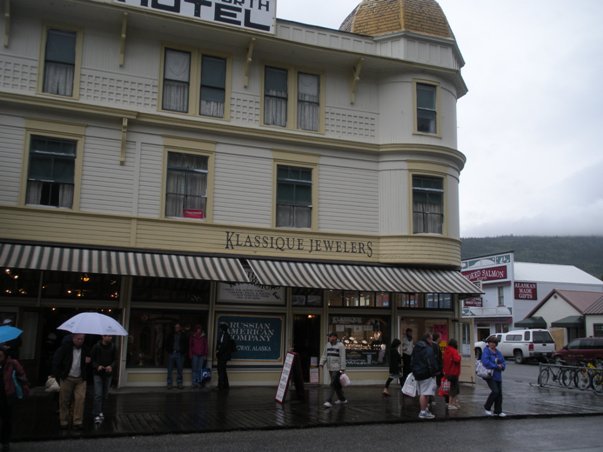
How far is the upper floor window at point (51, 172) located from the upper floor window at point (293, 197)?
593 centimetres

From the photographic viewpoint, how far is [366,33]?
826 inches

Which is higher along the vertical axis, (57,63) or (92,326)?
(57,63)

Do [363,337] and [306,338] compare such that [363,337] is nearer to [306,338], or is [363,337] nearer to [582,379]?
[306,338]

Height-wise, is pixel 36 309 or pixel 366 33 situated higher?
pixel 366 33

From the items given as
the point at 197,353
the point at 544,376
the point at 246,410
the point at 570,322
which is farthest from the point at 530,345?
the point at 246,410

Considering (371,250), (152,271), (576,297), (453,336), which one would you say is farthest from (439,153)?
(576,297)

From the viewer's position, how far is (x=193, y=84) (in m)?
18.1

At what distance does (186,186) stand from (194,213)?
0.83 metres

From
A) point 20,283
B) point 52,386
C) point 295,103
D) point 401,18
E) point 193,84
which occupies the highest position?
point 401,18

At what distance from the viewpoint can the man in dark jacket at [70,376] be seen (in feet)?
34.9

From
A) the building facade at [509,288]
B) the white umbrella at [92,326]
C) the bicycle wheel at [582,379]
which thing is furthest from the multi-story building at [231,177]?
the building facade at [509,288]

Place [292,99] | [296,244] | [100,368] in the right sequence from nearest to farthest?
[100,368]
[296,244]
[292,99]

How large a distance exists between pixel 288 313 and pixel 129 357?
15.3ft

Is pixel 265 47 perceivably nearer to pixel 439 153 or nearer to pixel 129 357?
pixel 439 153
